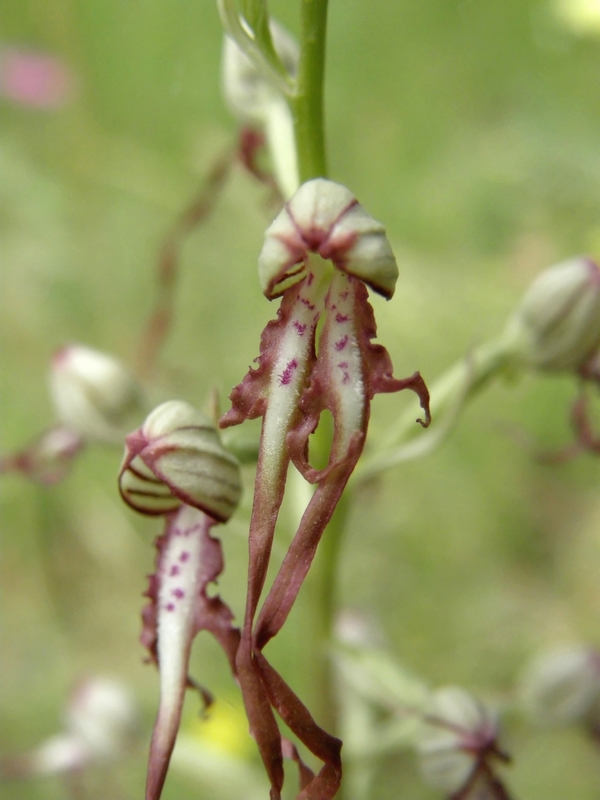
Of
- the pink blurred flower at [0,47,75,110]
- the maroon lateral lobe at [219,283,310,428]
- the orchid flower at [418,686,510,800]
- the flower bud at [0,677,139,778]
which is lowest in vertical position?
the orchid flower at [418,686,510,800]

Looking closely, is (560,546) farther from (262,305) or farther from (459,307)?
(262,305)

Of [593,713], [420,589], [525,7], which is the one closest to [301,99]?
[593,713]

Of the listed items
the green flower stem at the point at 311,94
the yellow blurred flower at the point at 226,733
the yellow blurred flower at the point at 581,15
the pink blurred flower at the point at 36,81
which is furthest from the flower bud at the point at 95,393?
the pink blurred flower at the point at 36,81

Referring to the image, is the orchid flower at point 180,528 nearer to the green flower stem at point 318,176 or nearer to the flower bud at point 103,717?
the green flower stem at point 318,176

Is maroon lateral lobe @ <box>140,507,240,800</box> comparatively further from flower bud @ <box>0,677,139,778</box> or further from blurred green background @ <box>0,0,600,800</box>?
blurred green background @ <box>0,0,600,800</box>

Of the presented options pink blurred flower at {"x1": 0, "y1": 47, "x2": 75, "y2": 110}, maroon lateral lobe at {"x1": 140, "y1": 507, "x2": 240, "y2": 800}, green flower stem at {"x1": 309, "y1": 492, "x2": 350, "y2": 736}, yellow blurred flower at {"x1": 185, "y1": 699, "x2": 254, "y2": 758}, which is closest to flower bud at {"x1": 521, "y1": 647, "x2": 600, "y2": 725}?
green flower stem at {"x1": 309, "y1": 492, "x2": 350, "y2": 736}

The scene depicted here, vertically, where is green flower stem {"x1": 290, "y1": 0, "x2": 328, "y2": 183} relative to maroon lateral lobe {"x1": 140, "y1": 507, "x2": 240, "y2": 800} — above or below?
above

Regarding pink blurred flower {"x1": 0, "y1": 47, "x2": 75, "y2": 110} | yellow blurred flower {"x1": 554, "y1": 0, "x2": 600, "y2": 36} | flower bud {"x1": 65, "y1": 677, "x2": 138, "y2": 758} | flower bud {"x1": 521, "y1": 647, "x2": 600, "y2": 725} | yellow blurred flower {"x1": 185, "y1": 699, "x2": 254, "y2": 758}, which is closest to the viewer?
flower bud {"x1": 521, "y1": 647, "x2": 600, "y2": 725}
